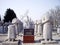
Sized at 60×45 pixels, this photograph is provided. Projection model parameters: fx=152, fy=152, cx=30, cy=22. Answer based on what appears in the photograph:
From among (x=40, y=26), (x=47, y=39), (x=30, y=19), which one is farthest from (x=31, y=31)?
(x=30, y=19)

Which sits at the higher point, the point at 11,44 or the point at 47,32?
the point at 47,32

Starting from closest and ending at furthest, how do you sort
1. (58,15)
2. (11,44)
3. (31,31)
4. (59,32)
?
(11,44), (31,31), (59,32), (58,15)

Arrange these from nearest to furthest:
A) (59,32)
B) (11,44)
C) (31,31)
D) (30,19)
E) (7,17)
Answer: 1. (11,44)
2. (31,31)
3. (59,32)
4. (7,17)
5. (30,19)

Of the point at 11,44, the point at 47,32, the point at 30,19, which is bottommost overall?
the point at 11,44

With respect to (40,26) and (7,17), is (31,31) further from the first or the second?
(7,17)

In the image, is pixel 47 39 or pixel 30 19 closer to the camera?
pixel 47 39

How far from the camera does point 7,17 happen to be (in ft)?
146

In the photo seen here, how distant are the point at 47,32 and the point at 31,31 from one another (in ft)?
9.41

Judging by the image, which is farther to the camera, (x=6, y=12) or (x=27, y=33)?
(x=6, y=12)

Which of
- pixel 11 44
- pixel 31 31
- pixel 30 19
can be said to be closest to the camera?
pixel 11 44

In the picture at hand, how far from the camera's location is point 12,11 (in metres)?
45.9

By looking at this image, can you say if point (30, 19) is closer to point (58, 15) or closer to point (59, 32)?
point (58, 15)

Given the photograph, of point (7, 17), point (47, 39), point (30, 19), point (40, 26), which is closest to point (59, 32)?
point (40, 26)

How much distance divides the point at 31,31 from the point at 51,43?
11.3 feet
